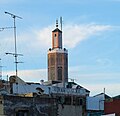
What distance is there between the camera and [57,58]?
10794cm

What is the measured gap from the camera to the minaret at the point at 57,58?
10819 cm

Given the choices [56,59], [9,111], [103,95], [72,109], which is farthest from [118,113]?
[56,59]

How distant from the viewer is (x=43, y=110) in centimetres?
4009

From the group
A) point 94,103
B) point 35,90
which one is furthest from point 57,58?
point 35,90

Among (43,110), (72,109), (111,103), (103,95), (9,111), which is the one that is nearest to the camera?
(9,111)

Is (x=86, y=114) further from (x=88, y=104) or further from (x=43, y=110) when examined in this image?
(x=43, y=110)

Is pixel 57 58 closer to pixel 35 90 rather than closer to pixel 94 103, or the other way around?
pixel 94 103

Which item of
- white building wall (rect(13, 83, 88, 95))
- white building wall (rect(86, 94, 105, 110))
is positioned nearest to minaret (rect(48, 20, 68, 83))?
white building wall (rect(13, 83, 88, 95))

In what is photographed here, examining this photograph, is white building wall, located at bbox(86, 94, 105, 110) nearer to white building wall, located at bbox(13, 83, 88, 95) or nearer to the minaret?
white building wall, located at bbox(13, 83, 88, 95)

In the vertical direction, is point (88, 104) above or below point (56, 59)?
below

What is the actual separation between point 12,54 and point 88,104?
1661 cm

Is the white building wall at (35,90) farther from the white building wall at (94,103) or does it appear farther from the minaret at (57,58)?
the minaret at (57,58)

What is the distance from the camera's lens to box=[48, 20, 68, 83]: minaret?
355ft

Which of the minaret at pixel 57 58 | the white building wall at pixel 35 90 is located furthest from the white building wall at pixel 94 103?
the minaret at pixel 57 58
